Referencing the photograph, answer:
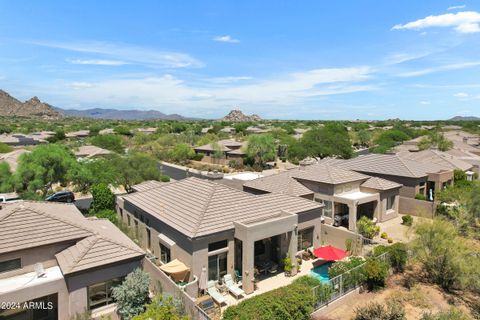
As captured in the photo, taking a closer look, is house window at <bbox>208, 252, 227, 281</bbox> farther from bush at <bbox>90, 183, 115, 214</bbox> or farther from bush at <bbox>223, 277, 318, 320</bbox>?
bush at <bbox>90, 183, 115, 214</bbox>

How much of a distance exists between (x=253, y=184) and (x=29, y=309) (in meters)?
21.6

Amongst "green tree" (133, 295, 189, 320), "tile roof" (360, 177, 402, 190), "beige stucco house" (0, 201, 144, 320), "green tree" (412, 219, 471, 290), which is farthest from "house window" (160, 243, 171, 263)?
"tile roof" (360, 177, 402, 190)

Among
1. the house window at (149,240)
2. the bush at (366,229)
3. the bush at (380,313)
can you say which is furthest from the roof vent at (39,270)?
the bush at (366,229)

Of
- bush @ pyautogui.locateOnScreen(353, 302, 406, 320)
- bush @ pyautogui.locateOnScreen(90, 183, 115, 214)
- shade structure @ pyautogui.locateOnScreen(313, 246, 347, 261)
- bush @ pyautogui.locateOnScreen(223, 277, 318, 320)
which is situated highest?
bush @ pyautogui.locateOnScreen(90, 183, 115, 214)

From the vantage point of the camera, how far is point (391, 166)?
37.9 metres

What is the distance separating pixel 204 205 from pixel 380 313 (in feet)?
39.6

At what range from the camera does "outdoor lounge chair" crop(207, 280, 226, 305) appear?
1813 cm

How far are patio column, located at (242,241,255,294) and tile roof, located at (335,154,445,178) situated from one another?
23598 millimetres

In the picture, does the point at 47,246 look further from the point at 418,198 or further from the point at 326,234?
the point at 418,198

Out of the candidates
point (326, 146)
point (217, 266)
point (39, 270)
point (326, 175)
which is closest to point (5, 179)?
point (39, 270)

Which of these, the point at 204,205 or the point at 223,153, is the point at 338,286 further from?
the point at 223,153

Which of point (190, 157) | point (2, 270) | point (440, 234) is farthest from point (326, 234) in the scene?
point (190, 157)

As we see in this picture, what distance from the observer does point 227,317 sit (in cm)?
1491

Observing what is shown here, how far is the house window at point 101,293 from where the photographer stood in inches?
666
